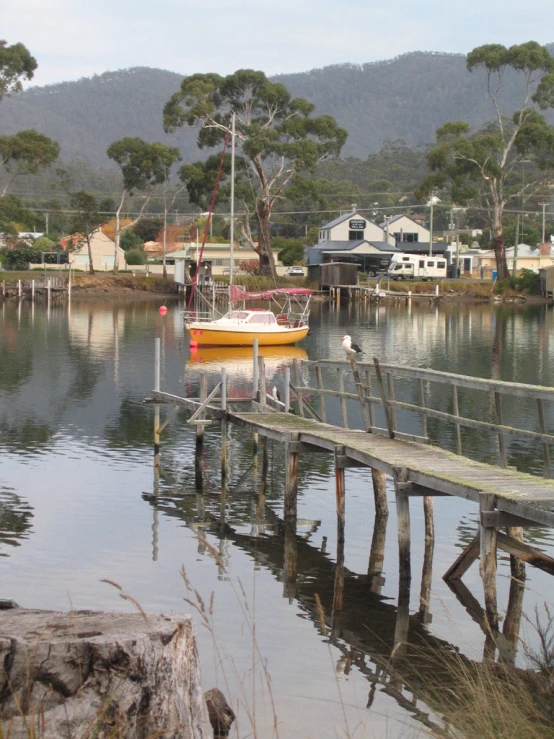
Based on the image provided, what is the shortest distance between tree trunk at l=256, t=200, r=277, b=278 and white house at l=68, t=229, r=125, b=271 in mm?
25492

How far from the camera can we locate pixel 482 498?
11852 millimetres

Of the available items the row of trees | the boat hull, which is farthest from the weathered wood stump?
the row of trees

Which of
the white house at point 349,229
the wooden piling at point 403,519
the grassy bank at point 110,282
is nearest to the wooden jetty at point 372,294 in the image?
the white house at point 349,229

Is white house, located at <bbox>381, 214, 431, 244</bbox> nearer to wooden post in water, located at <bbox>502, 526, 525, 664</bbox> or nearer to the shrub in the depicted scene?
the shrub

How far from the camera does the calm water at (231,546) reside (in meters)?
11.6

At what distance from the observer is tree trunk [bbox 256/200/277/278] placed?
96.2 m

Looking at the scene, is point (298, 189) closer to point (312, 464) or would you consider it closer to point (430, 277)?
point (430, 277)

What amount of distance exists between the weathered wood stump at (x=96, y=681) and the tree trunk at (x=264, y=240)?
91.4 metres

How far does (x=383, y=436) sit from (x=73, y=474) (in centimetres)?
804

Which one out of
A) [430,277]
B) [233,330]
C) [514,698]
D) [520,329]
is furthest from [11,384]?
[430,277]

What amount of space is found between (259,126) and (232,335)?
4813cm

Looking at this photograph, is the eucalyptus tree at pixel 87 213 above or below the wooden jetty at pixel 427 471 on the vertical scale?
above

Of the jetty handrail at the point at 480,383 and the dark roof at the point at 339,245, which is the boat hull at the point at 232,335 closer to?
the jetty handrail at the point at 480,383

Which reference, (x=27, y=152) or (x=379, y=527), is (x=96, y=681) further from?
(x=27, y=152)
